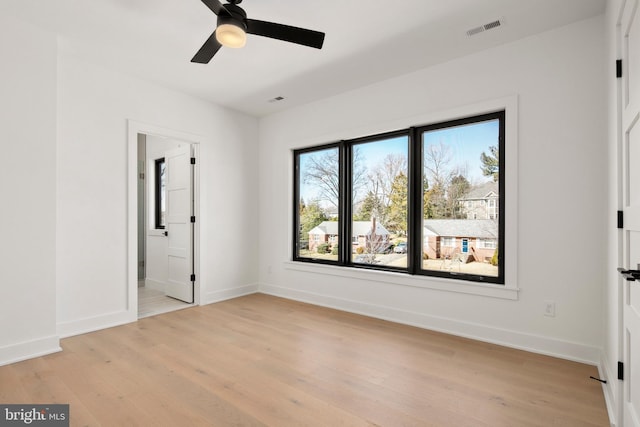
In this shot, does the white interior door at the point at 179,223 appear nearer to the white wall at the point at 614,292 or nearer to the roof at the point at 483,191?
the roof at the point at 483,191

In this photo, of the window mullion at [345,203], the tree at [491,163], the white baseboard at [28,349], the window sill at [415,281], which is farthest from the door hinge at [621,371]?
the white baseboard at [28,349]

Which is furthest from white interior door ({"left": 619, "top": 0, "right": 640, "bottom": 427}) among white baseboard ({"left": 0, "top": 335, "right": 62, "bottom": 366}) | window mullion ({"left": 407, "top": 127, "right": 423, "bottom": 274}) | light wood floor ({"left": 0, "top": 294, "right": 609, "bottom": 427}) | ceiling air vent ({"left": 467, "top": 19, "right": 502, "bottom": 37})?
white baseboard ({"left": 0, "top": 335, "right": 62, "bottom": 366})

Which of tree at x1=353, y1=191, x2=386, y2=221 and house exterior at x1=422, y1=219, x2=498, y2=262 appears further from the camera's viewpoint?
tree at x1=353, y1=191, x2=386, y2=221

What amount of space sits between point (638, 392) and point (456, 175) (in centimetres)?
240

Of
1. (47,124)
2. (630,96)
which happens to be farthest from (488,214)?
(47,124)

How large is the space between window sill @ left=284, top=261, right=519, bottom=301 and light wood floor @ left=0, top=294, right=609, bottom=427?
0.48 m

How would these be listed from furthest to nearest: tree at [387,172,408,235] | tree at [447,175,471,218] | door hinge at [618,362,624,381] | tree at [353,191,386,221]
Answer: tree at [353,191,386,221] → tree at [387,172,408,235] → tree at [447,175,471,218] → door hinge at [618,362,624,381]

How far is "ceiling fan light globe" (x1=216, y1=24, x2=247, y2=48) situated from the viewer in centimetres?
222

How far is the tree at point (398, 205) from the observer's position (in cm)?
396

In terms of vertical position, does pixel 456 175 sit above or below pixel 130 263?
above

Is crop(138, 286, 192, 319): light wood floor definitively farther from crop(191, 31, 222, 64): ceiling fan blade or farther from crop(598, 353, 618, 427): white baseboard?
crop(598, 353, 618, 427): white baseboard

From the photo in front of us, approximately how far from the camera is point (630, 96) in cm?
176

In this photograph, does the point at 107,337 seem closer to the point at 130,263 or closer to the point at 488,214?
the point at 130,263

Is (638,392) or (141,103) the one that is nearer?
(638,392)
